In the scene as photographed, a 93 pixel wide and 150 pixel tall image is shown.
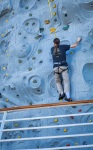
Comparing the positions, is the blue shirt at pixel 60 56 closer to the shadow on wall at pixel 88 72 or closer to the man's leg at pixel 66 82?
the man's leg at pixel 66 82

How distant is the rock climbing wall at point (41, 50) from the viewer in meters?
4.45

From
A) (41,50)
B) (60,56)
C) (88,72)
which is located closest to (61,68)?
(60,56)

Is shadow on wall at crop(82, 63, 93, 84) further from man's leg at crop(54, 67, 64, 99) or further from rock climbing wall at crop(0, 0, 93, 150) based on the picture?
man's leg at crop(54, 67, 64, 99)

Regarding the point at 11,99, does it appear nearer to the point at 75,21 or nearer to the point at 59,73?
the point at 59,73

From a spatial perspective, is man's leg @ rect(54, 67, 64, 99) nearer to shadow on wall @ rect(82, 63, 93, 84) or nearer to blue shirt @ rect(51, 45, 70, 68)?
blue shirt @ rect(51, 45, 70, 68)

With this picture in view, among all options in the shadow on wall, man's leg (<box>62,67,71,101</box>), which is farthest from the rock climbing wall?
man's leg (<box>62,67,71,101</box>)

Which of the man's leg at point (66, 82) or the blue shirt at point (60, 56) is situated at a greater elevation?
the blue shirt at point (60, 56)

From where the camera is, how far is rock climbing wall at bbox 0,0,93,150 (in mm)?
4449

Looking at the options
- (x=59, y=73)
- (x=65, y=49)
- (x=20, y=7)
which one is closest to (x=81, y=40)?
(x=65, y=49)

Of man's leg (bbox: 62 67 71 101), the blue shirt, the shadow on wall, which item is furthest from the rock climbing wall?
the blue shirt

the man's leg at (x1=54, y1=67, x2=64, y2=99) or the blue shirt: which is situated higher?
the blue shirt

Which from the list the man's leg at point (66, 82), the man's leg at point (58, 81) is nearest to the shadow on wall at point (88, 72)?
the man's leg at point (66, 82)

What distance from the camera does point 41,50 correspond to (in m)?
4.86

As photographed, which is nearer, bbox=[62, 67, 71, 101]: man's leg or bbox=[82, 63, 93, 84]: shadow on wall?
bbox=[62, 67, 71, 101]: man's leg
